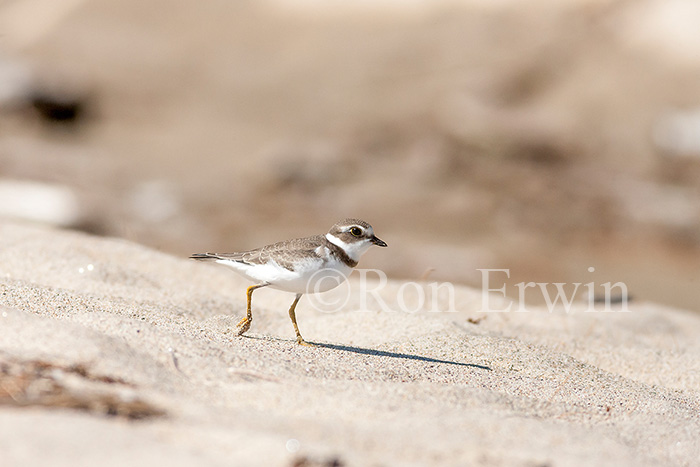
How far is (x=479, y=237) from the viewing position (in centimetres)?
1234

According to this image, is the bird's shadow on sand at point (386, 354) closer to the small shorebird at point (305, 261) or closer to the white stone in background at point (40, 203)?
the small shorebird at point (305, 261)

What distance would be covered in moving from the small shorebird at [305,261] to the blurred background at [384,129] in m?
3.49

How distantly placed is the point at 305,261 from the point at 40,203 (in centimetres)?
748

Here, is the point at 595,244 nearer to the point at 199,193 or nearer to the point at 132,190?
the point at 199,193

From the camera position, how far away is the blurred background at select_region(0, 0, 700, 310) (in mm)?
11977

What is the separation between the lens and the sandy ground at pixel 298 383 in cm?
253

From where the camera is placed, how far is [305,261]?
4.40m

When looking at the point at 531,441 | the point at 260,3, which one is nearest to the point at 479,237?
the point at 531,441

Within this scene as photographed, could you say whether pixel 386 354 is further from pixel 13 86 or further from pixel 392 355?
pixel 13 86

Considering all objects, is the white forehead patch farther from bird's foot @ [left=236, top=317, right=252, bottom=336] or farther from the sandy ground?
bird's foot @ [left=236, top=317, right=252, bottom=336]

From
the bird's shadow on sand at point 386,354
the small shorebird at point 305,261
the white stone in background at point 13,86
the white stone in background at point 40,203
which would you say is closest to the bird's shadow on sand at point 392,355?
the bird's shadow on sand at point 386,354

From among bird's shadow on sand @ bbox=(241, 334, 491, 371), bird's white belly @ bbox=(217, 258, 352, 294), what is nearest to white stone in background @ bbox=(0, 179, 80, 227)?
bird's white belly @ bbox=(217, 258, 352, 294)

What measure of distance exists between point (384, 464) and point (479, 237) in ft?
32.9

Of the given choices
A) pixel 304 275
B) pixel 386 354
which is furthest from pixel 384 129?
pixel 304 275
